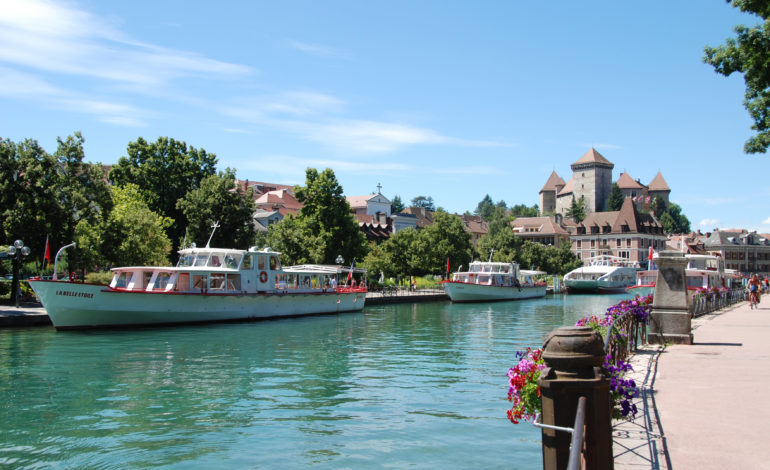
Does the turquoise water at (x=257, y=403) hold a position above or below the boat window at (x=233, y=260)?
below

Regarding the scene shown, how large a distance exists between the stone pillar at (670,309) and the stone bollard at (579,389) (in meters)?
11.5

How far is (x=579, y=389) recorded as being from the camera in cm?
564

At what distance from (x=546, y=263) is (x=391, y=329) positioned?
7946cm

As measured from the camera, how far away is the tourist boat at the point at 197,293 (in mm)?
31125

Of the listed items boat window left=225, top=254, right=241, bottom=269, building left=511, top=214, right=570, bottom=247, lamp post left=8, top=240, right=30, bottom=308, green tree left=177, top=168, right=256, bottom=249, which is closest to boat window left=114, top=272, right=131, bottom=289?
lamp post left=8, top=240, right=30, bottom=308

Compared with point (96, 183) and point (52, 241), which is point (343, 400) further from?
point (96, 183)

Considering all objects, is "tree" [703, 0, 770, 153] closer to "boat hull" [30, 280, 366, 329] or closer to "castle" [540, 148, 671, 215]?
"boat hull" [30, 280, 366, 329]

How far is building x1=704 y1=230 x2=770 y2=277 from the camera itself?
155m

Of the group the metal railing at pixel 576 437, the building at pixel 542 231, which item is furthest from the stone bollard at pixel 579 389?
the building at pixel 542 231

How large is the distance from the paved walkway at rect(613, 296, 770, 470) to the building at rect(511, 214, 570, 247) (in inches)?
5104

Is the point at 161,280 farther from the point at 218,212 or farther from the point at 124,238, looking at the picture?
the point at 218,212

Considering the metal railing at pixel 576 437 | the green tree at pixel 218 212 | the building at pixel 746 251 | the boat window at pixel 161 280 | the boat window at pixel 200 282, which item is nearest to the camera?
the metal railing at pixel 576 437

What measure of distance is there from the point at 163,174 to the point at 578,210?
137 metres

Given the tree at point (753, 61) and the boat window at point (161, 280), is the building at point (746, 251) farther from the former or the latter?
the tree at point (753, 61)
